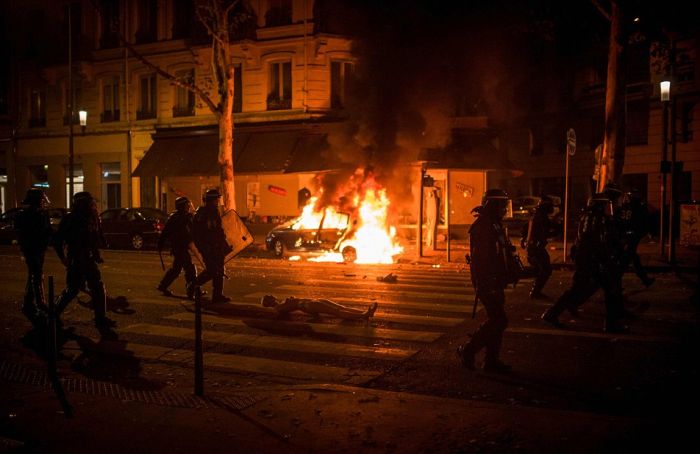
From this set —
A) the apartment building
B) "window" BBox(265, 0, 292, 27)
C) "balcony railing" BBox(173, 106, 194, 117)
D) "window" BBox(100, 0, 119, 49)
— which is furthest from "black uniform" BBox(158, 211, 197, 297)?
"window" BBox(100, 0, 119, 49)

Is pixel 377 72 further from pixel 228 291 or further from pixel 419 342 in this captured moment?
pixel 419 342

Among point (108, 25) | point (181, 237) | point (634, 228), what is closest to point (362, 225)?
point (181, 237)

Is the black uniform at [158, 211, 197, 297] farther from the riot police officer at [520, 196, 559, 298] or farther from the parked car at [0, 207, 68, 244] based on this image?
the parked car at [0, 207, 68, 244]

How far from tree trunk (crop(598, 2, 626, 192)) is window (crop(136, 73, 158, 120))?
20.1 m

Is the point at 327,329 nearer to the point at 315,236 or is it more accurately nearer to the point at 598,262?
the point at 598,262

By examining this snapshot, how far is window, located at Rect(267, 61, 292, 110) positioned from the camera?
91.1 ft

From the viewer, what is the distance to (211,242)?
10.6 meters

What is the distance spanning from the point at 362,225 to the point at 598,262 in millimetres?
11144

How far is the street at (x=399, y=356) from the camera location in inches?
218

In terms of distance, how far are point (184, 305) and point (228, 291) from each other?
1.69m

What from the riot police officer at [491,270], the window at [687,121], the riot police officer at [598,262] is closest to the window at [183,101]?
the window at [687,121]

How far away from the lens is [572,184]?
30.5m

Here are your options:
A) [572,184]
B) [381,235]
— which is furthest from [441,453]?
[572,184]

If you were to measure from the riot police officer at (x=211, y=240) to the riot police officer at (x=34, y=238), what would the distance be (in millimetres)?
2183
